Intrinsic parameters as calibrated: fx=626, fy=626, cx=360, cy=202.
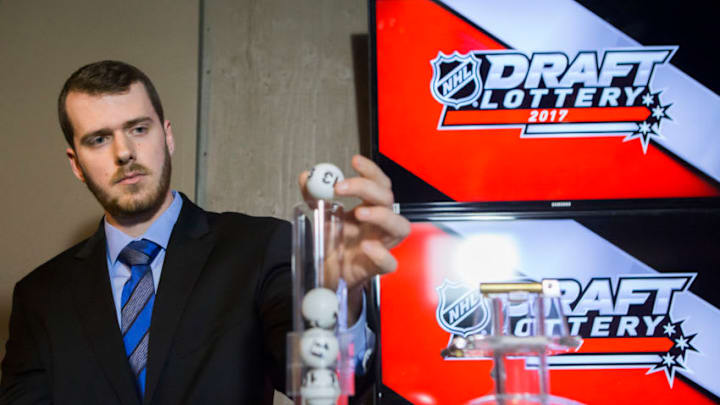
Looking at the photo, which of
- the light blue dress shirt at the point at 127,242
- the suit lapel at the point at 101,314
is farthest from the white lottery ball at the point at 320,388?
the light blue dress shirt at the point at 127,242

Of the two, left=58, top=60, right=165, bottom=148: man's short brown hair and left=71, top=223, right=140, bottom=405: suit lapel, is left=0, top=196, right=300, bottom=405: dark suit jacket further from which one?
left=58, top=60, right=165, bottom=148: man's short brown hair

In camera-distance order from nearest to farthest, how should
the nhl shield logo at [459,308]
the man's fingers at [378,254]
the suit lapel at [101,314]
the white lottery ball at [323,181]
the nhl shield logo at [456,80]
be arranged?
the white lottery ball at [323,181]
the man's fingers at [378,254]
the suit lapel at [101,314]
the nhl shield logo at [459,308]
the nhl shield logo at [456,80]

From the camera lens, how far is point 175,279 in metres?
1.76

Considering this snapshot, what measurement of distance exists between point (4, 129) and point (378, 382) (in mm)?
1936

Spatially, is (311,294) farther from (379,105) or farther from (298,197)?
(298,197)

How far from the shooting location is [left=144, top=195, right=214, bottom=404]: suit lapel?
1634mm

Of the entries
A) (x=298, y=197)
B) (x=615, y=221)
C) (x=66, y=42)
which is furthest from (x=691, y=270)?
(x=66, y=42)

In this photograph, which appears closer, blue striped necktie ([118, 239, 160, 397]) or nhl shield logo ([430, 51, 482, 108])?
blue striped necktie ([118, 239, 160, 397])

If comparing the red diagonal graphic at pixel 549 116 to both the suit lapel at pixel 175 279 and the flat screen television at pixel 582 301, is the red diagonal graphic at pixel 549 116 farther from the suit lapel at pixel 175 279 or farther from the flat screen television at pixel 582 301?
the suit lapel at pixel 175 279

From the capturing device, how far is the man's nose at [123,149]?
182cm

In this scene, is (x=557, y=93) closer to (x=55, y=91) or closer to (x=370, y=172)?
(x=370, y=172)

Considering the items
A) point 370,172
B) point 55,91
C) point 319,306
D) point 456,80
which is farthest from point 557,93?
point 55,91

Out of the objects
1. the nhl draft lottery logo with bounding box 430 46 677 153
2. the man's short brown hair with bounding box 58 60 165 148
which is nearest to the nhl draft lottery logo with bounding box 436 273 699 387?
the nhl draft lottery logo with bounding box 430 46 677 153

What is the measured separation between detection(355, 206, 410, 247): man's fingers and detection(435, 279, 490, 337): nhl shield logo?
2.77 ft
